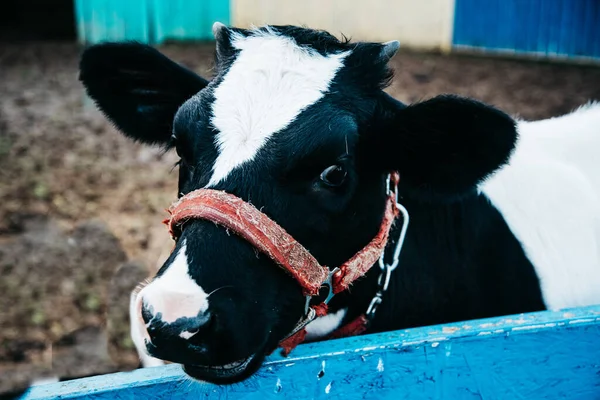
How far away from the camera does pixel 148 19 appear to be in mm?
8977

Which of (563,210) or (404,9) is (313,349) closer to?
(563,210)

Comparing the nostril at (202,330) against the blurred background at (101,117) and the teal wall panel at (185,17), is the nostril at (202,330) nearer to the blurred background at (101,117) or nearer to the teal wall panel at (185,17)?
the blurred background at (101,117)

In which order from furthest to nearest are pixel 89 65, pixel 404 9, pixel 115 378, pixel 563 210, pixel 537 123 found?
pixel 404 9 → pixel 537 123 → pixel 563 210 → pixel 89 65 → pixel 115 378

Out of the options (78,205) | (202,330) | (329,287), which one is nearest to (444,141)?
(329,287)

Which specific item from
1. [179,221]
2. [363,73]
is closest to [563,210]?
[363,73]

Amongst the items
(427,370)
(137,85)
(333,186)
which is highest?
(137,85)

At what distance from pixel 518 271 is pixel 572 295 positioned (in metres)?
0.22

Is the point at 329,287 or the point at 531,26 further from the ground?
the point at 329,287

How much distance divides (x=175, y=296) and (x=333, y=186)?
0.52 meters

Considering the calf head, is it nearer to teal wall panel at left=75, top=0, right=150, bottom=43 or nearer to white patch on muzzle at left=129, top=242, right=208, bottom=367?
white patch on muzzle at left=129, top=242, right=208, bottom=367

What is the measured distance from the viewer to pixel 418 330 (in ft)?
5.25

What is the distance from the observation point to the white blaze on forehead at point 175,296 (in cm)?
135

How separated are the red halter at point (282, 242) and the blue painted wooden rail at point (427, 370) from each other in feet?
0.35

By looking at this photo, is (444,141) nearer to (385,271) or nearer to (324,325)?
(385,271)
